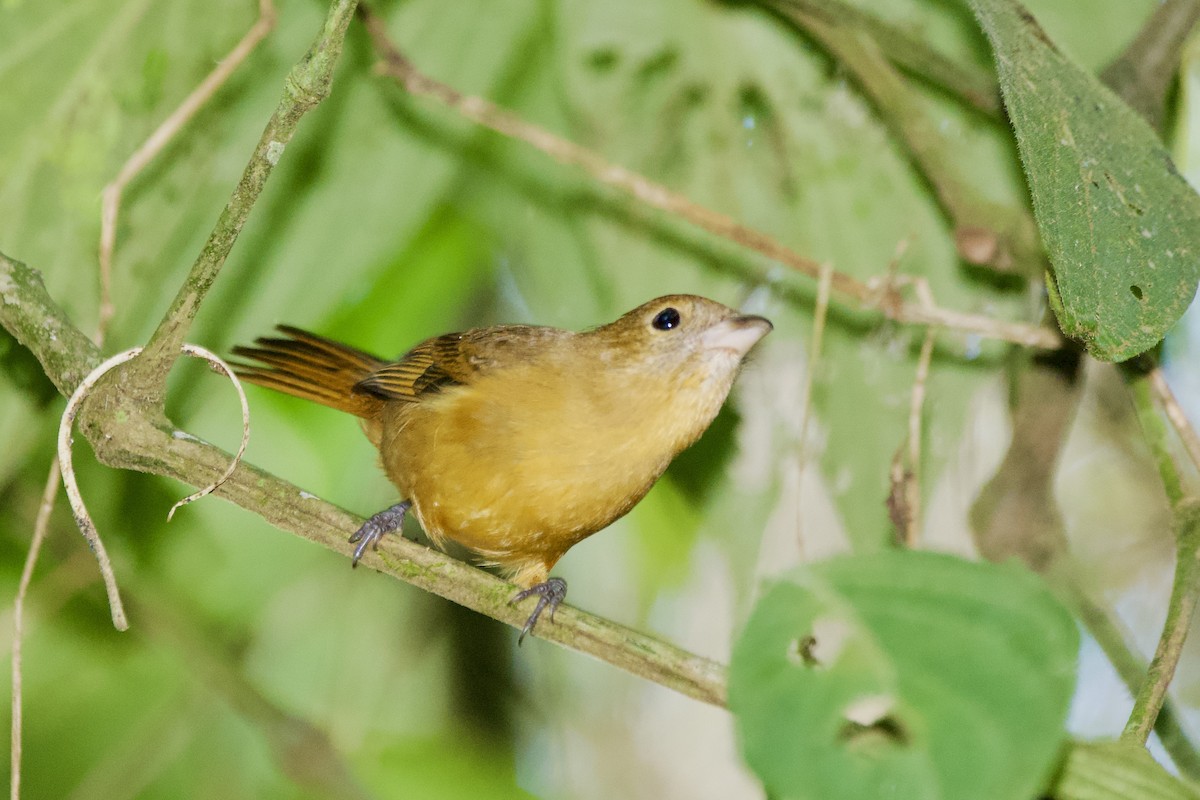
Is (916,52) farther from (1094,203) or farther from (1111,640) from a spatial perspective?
(1111,640)

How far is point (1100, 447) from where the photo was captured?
3820 mm

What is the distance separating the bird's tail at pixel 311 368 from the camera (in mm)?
2744

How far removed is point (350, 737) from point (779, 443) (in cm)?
153

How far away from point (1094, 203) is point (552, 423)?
1.18 metres

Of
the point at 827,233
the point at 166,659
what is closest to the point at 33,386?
the point at 166,659

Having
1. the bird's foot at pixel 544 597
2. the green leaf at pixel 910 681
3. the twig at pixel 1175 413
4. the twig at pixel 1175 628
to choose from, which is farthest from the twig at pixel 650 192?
the green leaf at pixel 910 681

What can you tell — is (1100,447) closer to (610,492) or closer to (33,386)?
(610,492)

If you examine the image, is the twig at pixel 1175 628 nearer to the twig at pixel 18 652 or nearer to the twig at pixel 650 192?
the twig at pixel 650 192

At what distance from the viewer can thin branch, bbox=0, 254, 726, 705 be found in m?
1.61

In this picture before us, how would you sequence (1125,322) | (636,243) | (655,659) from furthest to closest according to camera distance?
(636,243) < (655,659) < (1125,322)

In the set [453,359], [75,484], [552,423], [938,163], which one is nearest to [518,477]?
[552,423]

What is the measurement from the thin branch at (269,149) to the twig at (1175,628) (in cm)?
137

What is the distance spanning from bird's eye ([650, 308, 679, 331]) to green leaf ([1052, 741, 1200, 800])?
1241 millimetres

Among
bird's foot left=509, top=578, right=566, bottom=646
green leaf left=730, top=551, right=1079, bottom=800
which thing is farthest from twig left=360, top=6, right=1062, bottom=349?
green leaf left=730, top=551, right=1079, bottom=800
